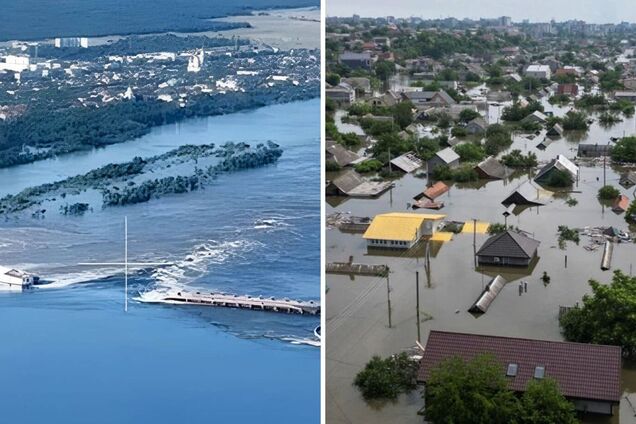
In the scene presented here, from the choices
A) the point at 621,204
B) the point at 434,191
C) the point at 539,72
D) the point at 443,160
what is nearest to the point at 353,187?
the point at 434,191

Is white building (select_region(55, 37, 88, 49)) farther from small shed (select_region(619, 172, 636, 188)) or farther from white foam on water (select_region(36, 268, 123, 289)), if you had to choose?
small shed (select_region(619, 172, 636, 188))

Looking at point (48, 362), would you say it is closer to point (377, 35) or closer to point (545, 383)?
point (545, 383)

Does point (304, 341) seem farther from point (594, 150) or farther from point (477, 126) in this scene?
point (477, 126)

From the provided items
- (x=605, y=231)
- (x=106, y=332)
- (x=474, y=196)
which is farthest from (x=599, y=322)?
(x=474, y=196)

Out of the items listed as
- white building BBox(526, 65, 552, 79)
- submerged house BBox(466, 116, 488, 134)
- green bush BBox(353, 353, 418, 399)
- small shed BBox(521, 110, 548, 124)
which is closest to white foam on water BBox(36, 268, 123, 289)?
green bush BBox(353, 353, 418, 399)

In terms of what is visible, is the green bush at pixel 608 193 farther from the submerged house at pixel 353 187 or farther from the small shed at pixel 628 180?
the submerged house at pixel 353 187

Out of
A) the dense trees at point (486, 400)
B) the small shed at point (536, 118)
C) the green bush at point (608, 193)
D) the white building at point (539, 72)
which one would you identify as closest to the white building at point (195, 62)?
the dense trees at point (486, 400)
